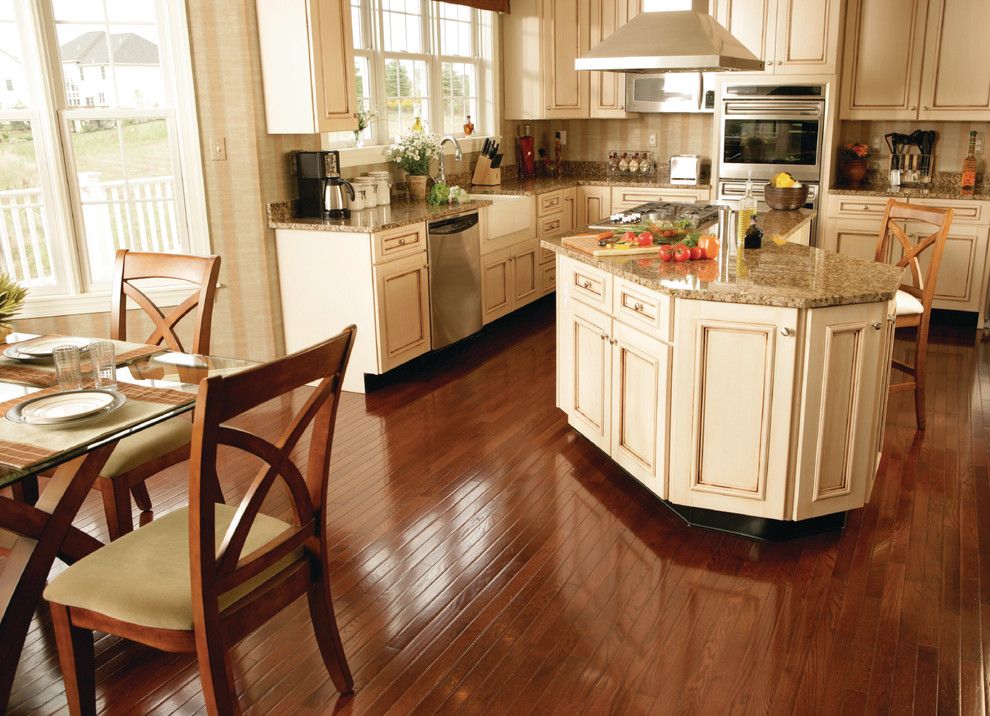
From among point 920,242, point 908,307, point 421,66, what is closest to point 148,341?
point 908,307

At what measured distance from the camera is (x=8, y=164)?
385 cm

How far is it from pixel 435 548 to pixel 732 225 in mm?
1697

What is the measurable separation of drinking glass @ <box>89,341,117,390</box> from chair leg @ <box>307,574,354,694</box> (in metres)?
0.77

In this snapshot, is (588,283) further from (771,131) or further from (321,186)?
(771,131)

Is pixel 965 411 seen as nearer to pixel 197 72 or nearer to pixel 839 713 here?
pixel 839 713

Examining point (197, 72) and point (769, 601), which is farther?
point (197, 72)

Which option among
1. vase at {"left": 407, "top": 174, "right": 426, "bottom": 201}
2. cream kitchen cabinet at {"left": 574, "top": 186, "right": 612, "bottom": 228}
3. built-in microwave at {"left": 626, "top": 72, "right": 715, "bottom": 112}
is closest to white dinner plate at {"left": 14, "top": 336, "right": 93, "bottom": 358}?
vase at {"left": 407, "top": 174, "right": 426, "bottom": 201}

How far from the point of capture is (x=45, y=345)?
264 centimetres

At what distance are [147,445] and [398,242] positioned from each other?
7.32 ft

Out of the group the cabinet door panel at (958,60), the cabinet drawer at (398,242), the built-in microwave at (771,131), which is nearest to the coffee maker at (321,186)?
the cabinet drawer at (398,242)

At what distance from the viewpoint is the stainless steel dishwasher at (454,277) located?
494cm

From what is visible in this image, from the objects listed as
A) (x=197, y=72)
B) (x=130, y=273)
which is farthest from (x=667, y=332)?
(x=197, y=72)

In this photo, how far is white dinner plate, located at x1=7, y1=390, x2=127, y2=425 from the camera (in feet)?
6.66

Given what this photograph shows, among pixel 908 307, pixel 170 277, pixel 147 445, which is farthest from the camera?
pixel 908 307
